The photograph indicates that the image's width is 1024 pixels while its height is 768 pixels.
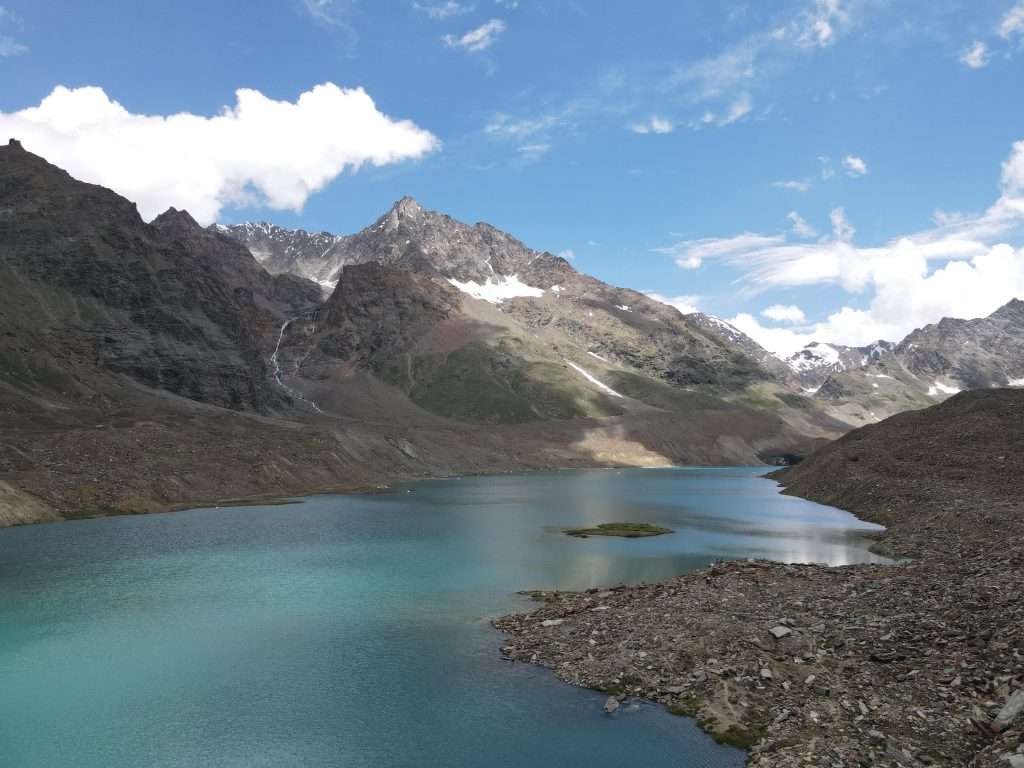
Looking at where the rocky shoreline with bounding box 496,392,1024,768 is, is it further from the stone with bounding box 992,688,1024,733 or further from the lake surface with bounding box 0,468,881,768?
the lake surface with bounding box 0,468,881,768

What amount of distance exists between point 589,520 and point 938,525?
3871 cm

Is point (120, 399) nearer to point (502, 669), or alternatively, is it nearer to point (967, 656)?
point (502, 669)

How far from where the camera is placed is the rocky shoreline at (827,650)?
865 inches

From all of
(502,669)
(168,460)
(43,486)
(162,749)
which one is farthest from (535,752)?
(168,460)

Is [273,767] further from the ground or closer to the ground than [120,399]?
closer to the ground

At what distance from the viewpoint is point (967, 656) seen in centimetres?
2619

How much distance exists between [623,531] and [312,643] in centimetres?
4645

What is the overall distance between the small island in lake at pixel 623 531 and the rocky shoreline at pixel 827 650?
2599 centimetres

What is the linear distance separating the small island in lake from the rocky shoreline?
26.0 meters

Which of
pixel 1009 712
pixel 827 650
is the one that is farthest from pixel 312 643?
pixel 1009 712

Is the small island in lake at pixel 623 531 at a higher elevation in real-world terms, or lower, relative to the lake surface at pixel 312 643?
lower

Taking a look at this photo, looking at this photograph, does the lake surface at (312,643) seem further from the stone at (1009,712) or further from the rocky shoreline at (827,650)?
the stone at (1009,712)

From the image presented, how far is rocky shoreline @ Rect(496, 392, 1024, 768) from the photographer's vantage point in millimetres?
21969

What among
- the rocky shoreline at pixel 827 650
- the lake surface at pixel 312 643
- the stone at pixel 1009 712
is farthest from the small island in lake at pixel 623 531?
the stone at pixel 1009 712
